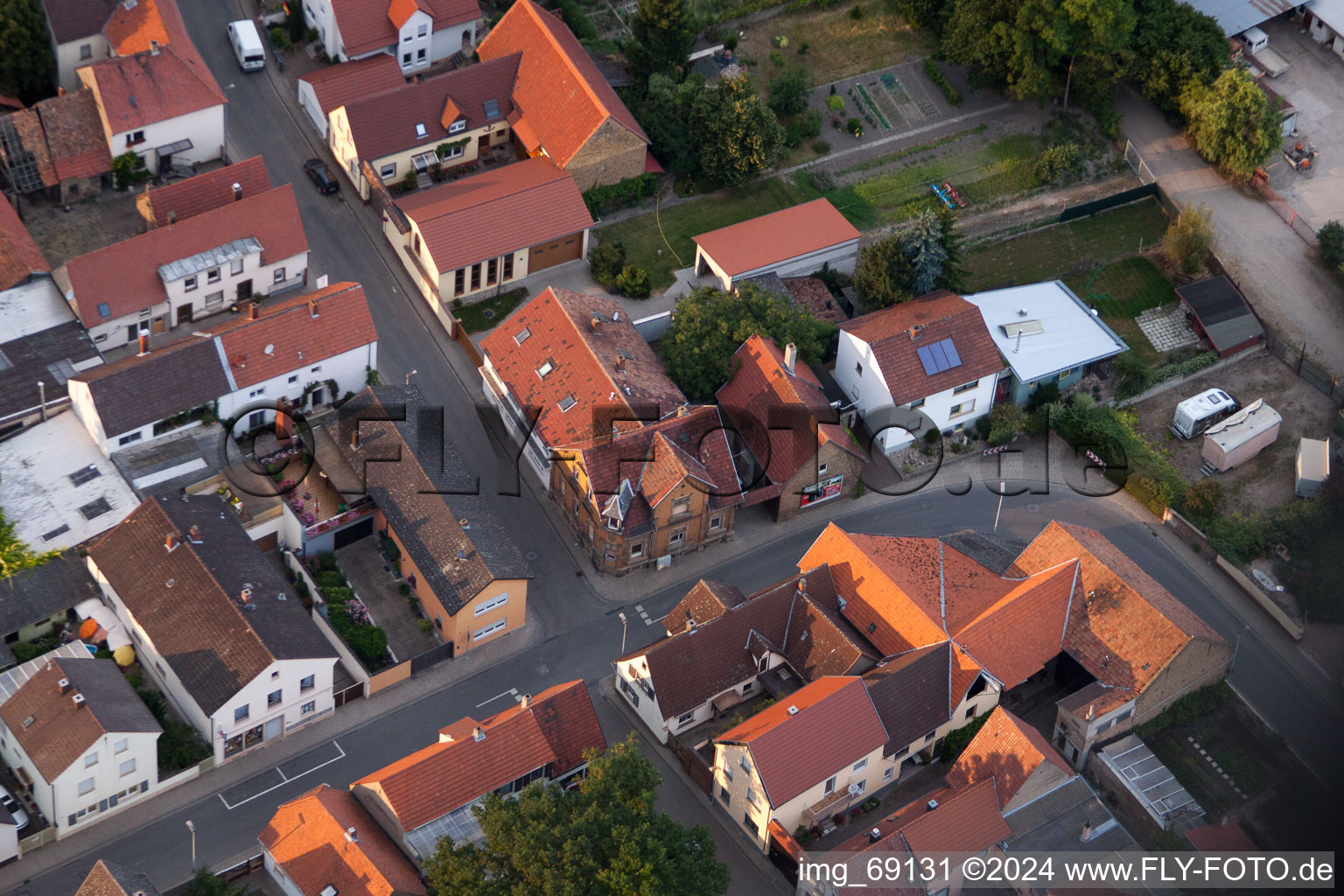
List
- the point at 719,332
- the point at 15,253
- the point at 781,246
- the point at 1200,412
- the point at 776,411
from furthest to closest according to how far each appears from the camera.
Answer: the point at 781,246 < the point at 1200,412 < the point at 719,332 < the point at 15,253 < the point at 776,411

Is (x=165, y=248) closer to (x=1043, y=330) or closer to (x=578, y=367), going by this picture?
(x=578, y=367)

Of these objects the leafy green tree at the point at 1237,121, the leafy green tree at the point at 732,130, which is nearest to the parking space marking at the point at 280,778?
the leafy green tree at the point at 732,130

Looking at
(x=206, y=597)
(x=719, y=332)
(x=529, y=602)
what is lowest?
(x=529, y=602)

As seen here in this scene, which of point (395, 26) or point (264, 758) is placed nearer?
point (264, 758)

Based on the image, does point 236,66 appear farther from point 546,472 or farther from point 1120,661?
point 1120,661

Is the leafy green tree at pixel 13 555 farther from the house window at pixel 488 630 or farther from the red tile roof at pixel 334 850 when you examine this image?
the house window at pixel 488 630

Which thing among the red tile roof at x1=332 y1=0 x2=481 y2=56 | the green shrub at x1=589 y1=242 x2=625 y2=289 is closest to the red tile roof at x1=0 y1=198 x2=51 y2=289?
the red tile roof at x1=332 y1=0 x2=481 y2=56

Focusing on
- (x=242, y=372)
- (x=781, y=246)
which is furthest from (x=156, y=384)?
(x=781, y=246)

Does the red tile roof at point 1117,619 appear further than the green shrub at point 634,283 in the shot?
No
